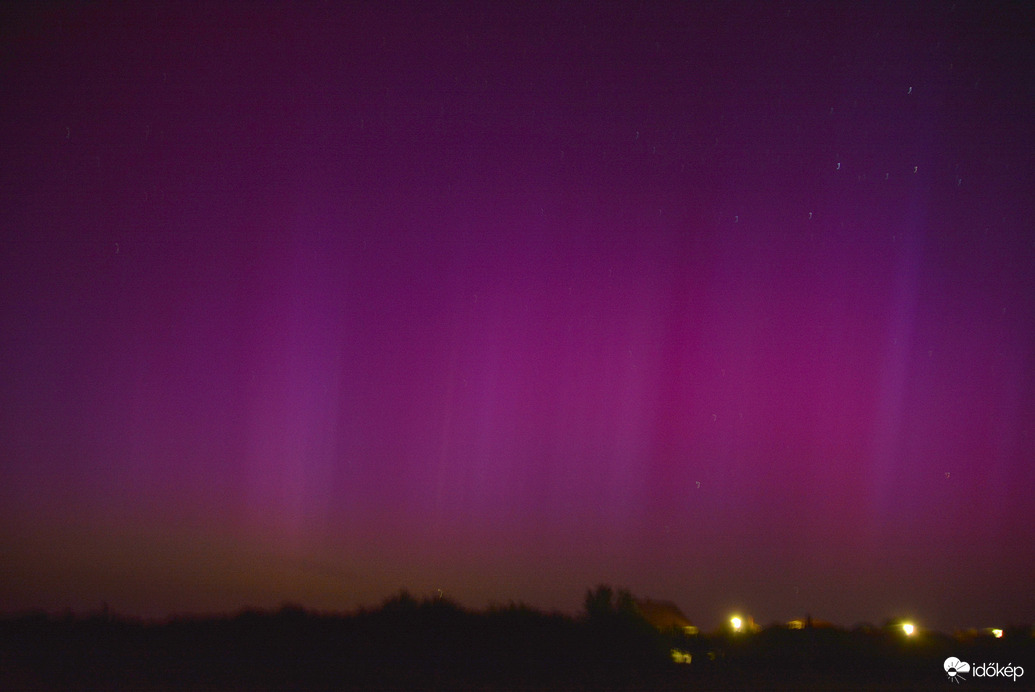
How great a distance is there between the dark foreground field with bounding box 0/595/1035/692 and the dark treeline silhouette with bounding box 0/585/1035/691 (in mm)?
48

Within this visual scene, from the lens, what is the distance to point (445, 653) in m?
21.5

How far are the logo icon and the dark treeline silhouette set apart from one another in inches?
16.8

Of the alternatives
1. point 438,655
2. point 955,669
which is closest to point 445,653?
point 438,655

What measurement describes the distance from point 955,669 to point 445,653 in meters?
13.0

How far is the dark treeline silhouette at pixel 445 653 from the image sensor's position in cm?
1689

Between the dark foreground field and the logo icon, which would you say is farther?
the logo icon

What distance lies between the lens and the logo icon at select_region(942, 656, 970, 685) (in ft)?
71.4

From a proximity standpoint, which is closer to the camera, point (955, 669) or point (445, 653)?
point (445, 653)

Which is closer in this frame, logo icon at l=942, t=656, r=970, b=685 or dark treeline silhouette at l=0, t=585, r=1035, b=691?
dark treeline silhouette at l=0, t=585, r=1035, b=691

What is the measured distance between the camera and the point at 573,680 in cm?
1897

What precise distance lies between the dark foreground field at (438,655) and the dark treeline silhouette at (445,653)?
48mm

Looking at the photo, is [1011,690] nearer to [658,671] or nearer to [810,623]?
[658,671]

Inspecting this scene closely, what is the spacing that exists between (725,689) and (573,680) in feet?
10.5

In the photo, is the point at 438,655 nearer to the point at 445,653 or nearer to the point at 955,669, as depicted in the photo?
the point at 445,653
